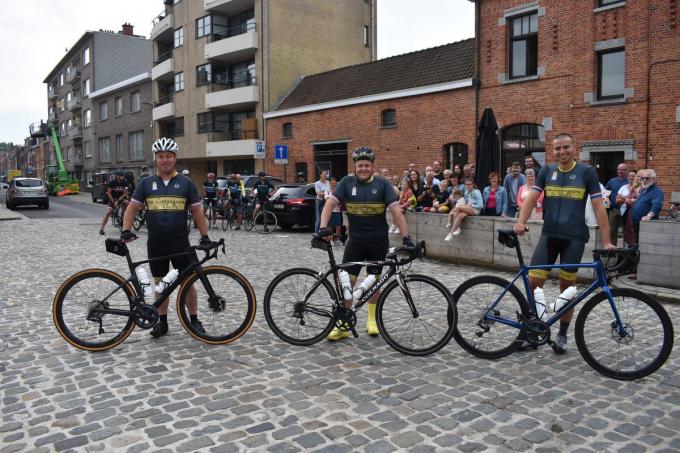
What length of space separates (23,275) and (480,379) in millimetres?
8005

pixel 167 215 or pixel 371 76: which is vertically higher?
Result: pixel 371 76

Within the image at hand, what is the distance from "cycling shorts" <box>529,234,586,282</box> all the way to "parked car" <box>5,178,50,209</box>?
96.1 feet

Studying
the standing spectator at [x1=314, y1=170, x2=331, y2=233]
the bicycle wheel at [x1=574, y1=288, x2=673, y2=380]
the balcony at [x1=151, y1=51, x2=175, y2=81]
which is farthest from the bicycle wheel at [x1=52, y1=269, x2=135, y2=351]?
the balcony at [x1=151, y1=51, x2=175, y2=81]

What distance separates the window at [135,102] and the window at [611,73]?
38945 millimetres

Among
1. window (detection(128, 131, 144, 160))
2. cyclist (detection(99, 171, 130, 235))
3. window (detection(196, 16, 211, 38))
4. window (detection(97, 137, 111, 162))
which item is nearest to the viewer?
cyclist (detection(99, 171, 130, 235))

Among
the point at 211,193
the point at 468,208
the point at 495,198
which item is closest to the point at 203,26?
the point at 211,193

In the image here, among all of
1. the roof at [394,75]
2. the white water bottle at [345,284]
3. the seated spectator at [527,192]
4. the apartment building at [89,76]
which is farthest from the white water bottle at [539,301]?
the apartment building at [89,76]

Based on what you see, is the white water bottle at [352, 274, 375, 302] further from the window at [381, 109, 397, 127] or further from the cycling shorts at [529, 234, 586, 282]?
the window at [381, 109, 397, 127]

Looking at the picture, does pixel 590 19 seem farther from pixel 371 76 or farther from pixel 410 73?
pixel 371 76

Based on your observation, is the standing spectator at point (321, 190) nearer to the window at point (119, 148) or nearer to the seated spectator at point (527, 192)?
the seated spectator at point (527, 192)

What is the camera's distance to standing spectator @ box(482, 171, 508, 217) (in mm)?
11289

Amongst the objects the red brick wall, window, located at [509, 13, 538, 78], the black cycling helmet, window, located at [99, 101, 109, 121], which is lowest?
the black cycling helmet

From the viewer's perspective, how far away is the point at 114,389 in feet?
14.8

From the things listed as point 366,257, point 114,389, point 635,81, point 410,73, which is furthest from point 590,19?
point 114,389
